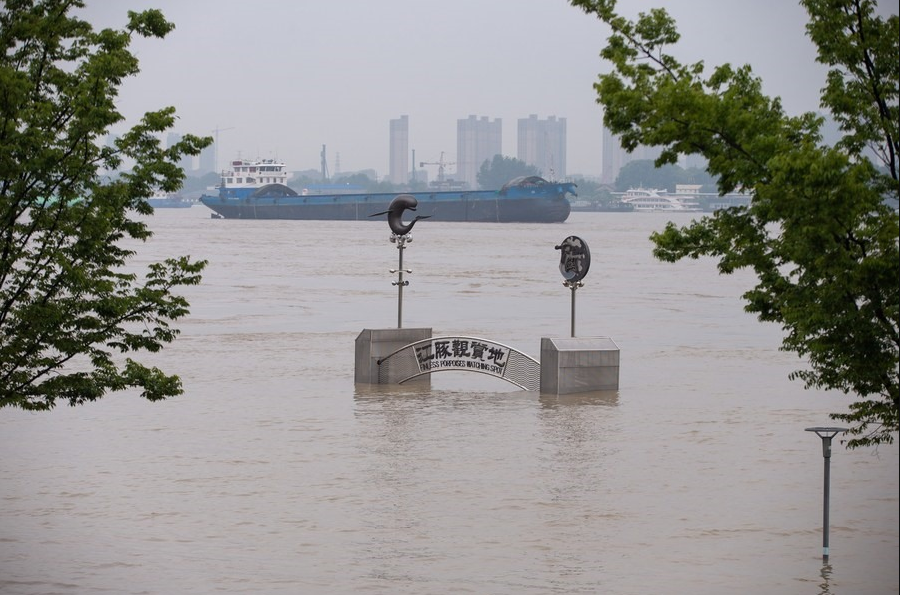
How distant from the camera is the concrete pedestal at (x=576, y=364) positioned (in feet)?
86.4

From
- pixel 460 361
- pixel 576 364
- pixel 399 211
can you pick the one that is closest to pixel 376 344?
pixel 460 361

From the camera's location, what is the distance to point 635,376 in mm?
31766

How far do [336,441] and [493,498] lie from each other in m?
5.10

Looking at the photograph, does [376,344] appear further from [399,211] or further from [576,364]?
[576,364]

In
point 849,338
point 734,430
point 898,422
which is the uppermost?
point 849,338

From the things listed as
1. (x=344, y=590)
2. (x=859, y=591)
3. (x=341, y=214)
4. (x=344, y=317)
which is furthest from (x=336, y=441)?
(x=341, y=214)

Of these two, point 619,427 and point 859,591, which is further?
point 619,427

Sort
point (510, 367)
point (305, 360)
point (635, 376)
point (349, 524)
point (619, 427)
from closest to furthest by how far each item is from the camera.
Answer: point (349, 524), point (619, 427), point (510, 367), point (635, 376), point (305, 360)

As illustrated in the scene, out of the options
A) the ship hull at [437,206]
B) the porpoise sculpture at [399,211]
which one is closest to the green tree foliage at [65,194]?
the porpoise sculpture at [399,211]

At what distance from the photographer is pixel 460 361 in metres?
26.4

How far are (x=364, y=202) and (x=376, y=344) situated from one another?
146771 mm

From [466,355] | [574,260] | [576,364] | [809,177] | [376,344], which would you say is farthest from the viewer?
[376,344]

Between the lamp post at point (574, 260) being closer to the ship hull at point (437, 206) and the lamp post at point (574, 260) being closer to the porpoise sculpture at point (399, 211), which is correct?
the porpoise sculpture at point (399, 211)

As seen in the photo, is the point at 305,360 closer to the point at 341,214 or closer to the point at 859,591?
the point at 859,591
